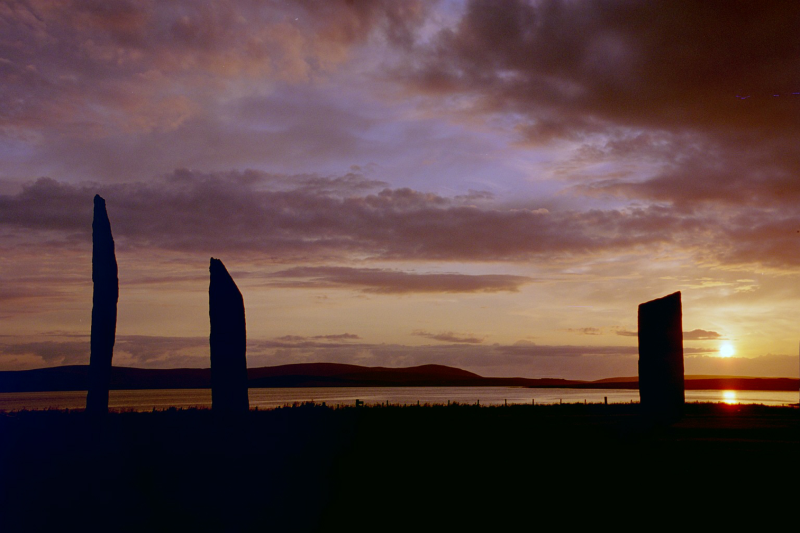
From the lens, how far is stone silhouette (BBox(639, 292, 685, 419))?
18.0 metres

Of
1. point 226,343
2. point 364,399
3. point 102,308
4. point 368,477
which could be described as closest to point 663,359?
point 368,477

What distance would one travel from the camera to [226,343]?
62.6 feet

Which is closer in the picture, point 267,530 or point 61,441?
point 267,530

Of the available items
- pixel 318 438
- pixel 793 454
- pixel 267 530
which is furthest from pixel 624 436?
pixel 267 530

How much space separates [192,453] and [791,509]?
388 inches

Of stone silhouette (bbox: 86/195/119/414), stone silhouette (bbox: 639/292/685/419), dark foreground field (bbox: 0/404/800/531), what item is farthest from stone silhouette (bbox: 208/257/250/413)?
stone silhouette (bbox: 639/292/685/419)

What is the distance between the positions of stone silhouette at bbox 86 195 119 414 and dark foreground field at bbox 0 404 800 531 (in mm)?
1214

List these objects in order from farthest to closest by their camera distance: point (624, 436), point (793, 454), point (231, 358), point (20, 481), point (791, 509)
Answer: point (231, 358) → point (624, 436) → point (793, 454) → point (20, 481) → point (791, 509)

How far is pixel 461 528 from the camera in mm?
7305

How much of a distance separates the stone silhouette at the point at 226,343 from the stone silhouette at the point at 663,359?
37.8 ft

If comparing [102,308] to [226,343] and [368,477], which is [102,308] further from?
[368,477]

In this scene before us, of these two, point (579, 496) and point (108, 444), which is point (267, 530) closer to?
point (579, 496)

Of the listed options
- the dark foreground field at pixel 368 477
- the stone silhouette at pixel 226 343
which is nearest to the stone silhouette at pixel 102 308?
the dark foreground field at pixel 368 477

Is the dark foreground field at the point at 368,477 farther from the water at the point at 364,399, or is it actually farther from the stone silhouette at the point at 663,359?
the water at the point at 364,399
